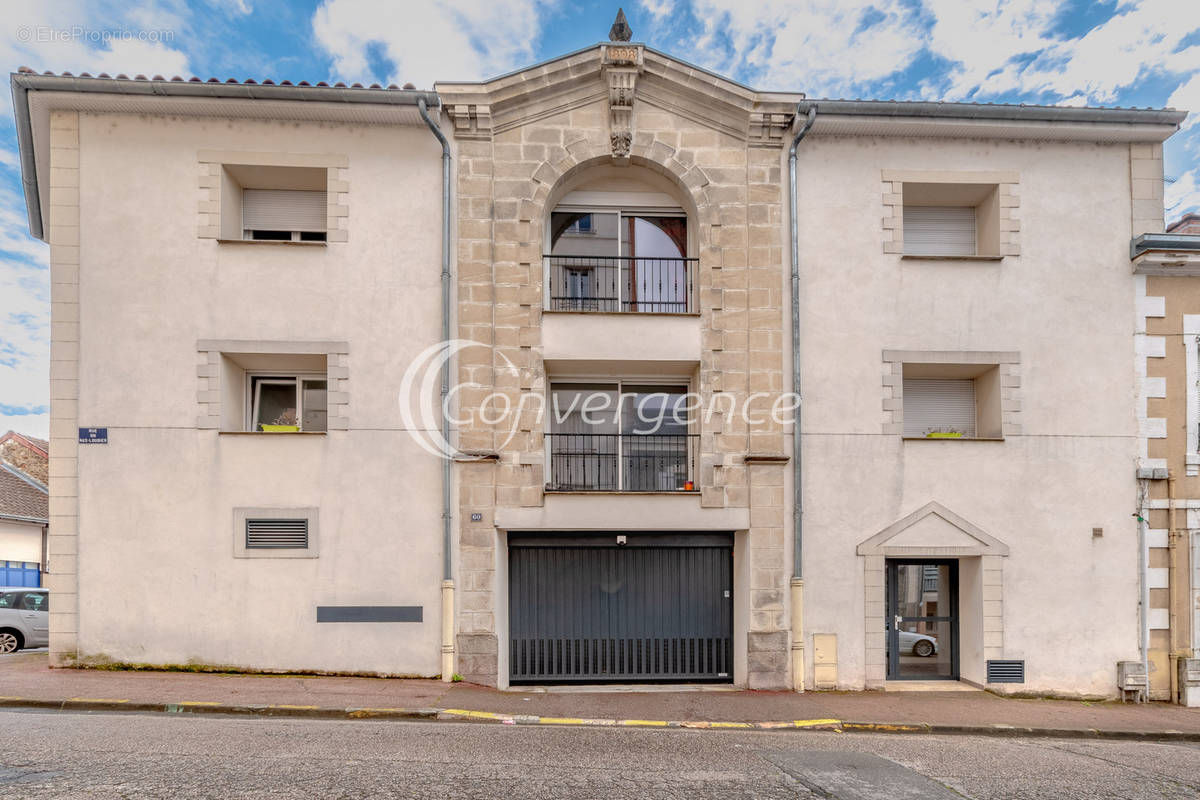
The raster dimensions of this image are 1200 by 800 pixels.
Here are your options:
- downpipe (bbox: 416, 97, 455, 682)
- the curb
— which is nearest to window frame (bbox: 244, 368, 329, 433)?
downpipe (bbox: 416, 97, 455, 682)

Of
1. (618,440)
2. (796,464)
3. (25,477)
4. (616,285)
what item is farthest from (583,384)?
(25,477)

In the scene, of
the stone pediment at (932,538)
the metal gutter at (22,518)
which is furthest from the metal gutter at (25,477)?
the stone pediment at (932,538)

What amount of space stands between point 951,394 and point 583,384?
5.76 m

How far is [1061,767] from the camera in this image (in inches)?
270

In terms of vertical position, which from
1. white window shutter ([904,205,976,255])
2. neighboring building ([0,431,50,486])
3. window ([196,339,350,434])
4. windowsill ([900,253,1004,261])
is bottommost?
neighboring building ([0,431,50,486])

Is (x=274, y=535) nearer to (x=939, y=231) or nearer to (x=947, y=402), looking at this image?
(x=947, y=402)

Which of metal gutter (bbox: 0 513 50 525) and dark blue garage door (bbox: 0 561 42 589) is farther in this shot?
dark blue garage door (bbox: 0 561 42 589)

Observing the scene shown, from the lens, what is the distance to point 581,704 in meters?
8.98

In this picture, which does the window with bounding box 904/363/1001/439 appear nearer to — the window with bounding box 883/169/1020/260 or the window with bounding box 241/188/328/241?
the window with bounding box 883/169/1020/260

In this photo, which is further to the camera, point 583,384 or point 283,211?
point 583,384

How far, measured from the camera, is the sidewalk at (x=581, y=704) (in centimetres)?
813

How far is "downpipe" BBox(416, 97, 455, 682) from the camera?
382 inches

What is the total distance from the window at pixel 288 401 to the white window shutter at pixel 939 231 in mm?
9365

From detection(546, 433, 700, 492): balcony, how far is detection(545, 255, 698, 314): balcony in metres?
1.98
